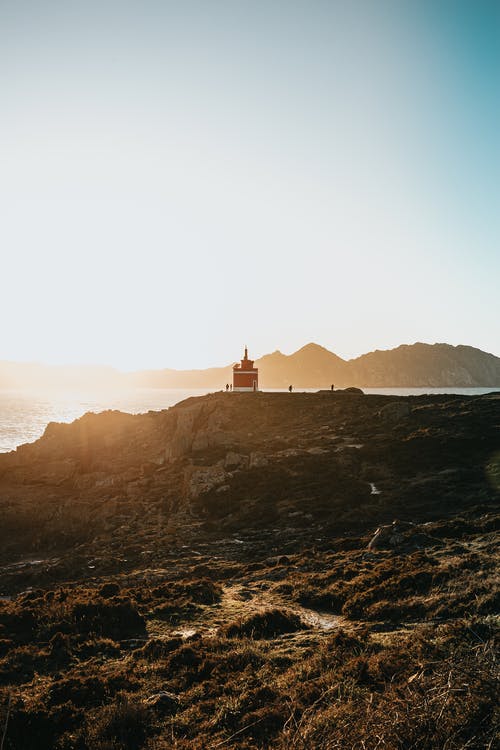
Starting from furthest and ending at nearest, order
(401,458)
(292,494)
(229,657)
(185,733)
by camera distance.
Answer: (401,458), (292,494), (229,657), (185,733)

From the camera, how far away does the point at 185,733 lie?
8.11m

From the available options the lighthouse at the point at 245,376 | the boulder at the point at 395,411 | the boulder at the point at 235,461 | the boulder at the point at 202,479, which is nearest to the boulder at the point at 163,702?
the boulder at the point at 202,479

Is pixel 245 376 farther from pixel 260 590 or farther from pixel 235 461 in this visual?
pixel 260 590

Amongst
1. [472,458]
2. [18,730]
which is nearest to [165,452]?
[472,458]

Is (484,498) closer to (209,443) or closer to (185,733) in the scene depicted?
(185,733)

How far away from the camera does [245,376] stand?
67875 mm

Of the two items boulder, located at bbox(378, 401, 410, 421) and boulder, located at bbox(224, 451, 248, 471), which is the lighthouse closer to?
boulder, located at bbox(378, 401, 410, 421)

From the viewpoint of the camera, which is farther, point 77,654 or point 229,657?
point 77,654

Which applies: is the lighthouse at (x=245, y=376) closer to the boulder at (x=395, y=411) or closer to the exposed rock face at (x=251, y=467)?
the exposed rock face at (x=251, y=467)

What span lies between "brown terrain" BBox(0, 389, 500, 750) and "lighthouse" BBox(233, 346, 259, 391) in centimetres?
2101

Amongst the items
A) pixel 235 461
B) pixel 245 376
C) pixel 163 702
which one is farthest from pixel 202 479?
pixel 245 376

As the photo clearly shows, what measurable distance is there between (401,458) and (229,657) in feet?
91.7

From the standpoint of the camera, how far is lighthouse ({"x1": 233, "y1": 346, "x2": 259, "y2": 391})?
67.8 m

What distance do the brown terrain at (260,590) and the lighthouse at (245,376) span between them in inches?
827
